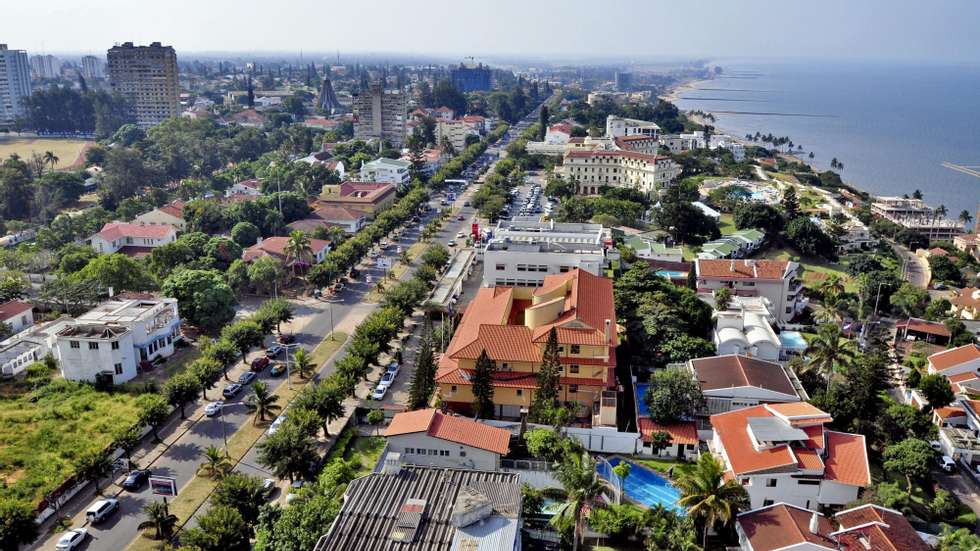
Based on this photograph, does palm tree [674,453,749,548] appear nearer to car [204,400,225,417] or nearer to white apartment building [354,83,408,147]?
car [204,400,225,417]

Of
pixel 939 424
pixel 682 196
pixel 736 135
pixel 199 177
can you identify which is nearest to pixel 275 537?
pixel 939 424

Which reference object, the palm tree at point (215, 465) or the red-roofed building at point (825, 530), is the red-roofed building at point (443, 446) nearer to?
the palm tree at point (215, 465)

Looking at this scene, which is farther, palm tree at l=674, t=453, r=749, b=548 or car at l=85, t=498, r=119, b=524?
car at l=85, t=498, r=119, b=524

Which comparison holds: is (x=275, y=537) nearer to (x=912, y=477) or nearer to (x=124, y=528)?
(x=124, y=528)

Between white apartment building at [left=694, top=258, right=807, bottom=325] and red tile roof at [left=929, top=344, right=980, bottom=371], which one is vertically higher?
white apartment building at [left=694, top=258, right=807, bottom=325]

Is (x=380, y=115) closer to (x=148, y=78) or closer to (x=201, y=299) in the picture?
(x=148, y=78)

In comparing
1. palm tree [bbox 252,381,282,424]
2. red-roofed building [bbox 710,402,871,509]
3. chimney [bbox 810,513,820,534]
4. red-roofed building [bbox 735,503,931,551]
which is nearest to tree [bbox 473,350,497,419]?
palm tree [bbox 252,381,282,424]
